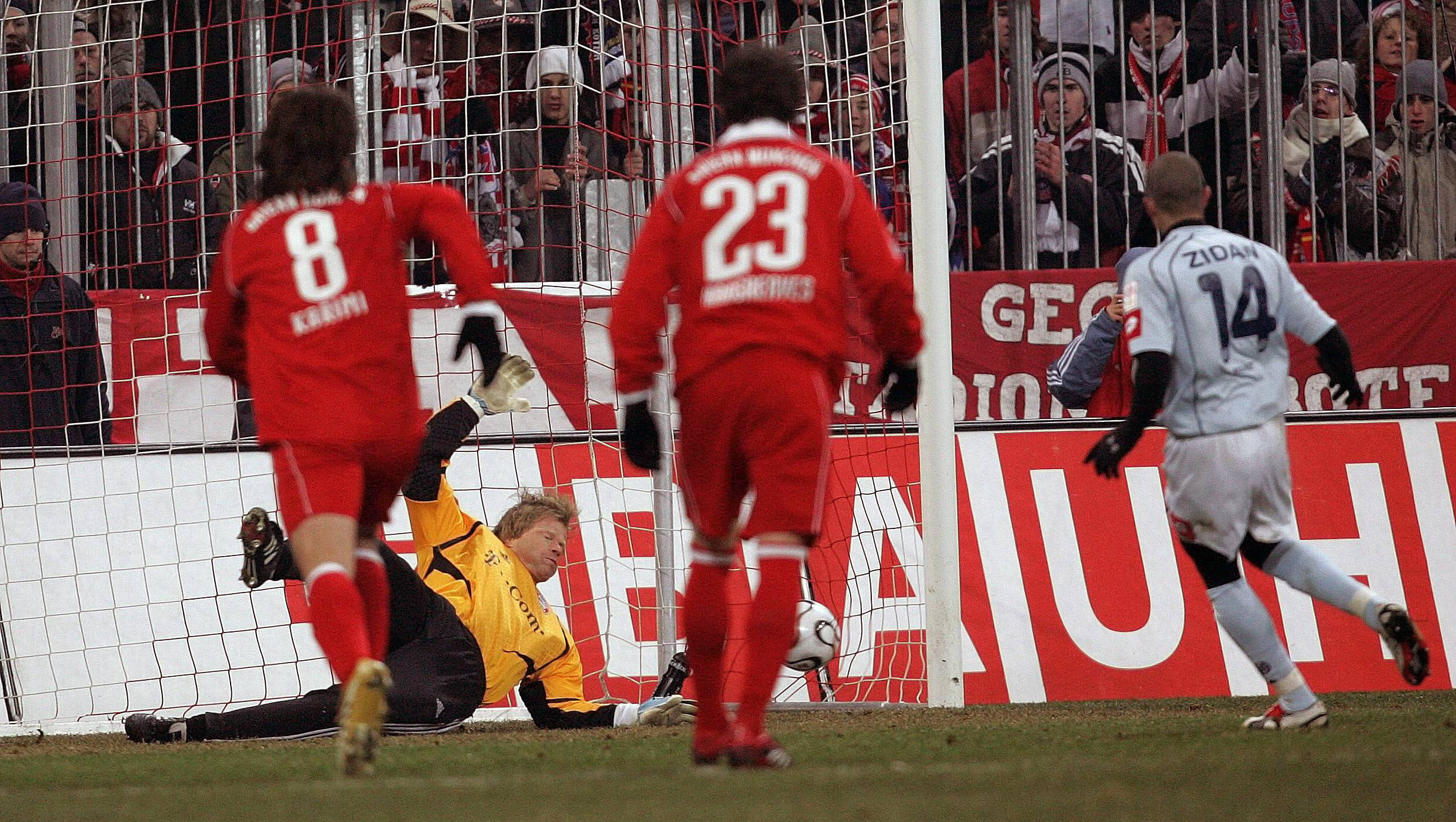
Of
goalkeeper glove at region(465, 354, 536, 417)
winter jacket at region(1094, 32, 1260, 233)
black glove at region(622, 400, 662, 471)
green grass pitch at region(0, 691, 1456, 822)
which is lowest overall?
green grass pitch at region(0, 691, 1456, 822)

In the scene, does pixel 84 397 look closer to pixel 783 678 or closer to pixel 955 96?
pixel 783 678

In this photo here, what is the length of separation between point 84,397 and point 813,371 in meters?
4.93

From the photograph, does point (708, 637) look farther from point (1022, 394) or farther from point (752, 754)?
point (1022, 394)

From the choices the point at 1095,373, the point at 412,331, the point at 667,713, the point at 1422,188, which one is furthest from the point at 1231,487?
the point at 1422,188

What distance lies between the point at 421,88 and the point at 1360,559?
491 cm

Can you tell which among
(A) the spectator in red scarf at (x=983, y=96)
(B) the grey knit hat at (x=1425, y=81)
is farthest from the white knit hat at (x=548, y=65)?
(B) the grey knit hat at (x=1425, y=81)

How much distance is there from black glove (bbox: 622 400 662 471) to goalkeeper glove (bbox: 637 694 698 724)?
2.20 m

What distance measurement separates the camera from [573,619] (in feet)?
23.8

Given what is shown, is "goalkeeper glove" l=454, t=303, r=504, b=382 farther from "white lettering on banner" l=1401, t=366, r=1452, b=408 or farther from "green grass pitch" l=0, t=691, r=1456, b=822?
"white lettering on banner" l=1401, t=366, r=1452, b=408

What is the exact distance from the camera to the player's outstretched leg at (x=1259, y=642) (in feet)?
16.0

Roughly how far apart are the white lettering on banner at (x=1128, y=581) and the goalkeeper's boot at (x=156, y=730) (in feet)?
12.0

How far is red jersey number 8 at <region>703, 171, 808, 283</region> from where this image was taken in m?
3.76

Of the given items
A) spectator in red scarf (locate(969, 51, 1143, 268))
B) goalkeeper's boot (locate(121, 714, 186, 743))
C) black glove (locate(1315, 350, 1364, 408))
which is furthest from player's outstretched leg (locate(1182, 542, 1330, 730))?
spectator in red scarf (locate(969, 51, 1143, 268))

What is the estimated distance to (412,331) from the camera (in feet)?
24.1
